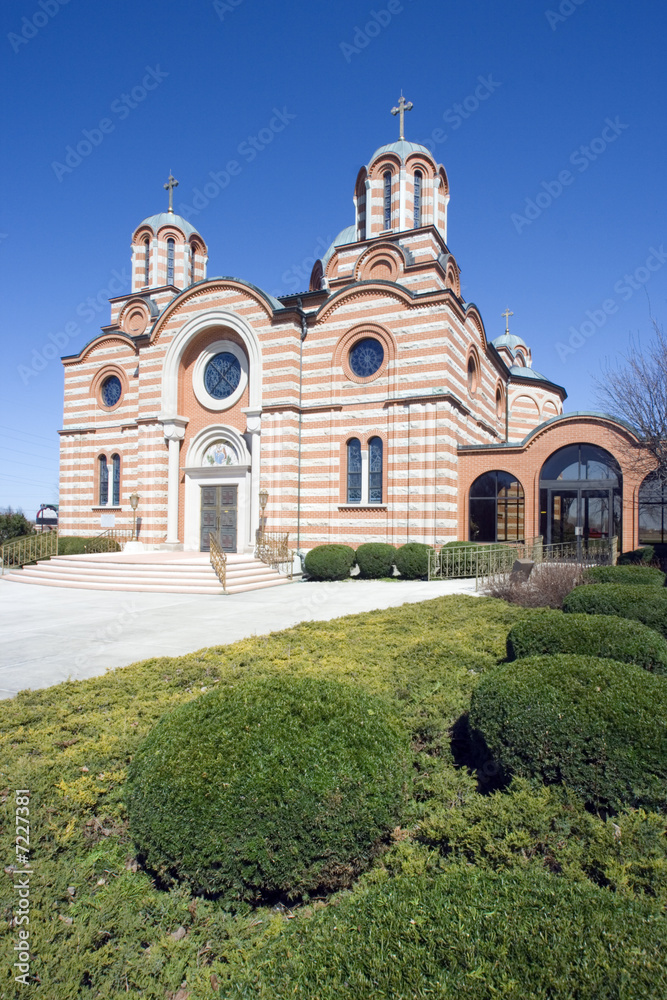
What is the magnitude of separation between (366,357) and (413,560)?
8802 mm

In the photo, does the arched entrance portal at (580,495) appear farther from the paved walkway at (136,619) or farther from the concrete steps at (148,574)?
the concrete steps at (148,574)

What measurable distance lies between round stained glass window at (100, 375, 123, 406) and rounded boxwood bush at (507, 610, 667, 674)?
2814 cm

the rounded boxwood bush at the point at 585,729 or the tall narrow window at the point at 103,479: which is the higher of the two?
the tall narrow window at the point at 103,479

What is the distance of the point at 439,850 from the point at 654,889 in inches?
46.7

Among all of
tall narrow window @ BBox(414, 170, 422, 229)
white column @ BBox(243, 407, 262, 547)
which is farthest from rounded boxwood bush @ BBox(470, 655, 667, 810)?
tall narrow window @ BBox(414, 170, 422, 229)

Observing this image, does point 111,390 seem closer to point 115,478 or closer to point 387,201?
point 115,478

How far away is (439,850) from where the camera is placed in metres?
3.55

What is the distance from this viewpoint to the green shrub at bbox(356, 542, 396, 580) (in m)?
19.9

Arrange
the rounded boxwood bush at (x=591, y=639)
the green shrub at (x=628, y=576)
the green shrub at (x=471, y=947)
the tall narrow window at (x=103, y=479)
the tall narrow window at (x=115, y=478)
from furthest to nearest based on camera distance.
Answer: the tall narrow window at (x=103, y=479), the tall narrow window at (x=115, y=478), the green shrub at (x=628, y=576), the rounded boxwood bush at (x=591, y=639), the green shrub at (x=471, y=947)

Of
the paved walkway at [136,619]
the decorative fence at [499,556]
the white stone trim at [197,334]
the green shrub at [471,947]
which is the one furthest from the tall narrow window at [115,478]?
the green shrub at [471,947]

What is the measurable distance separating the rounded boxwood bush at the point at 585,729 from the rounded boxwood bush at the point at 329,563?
1531cm

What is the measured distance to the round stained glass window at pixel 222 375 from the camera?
83.3ft

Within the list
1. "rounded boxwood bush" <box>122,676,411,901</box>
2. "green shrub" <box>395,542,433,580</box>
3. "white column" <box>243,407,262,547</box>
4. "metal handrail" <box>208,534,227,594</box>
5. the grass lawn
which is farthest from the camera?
"white column" <box>243,407,262,547</box>

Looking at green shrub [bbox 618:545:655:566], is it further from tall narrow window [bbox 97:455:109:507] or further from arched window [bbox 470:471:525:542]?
tall narrow window [bbox 97:455:109:507]
